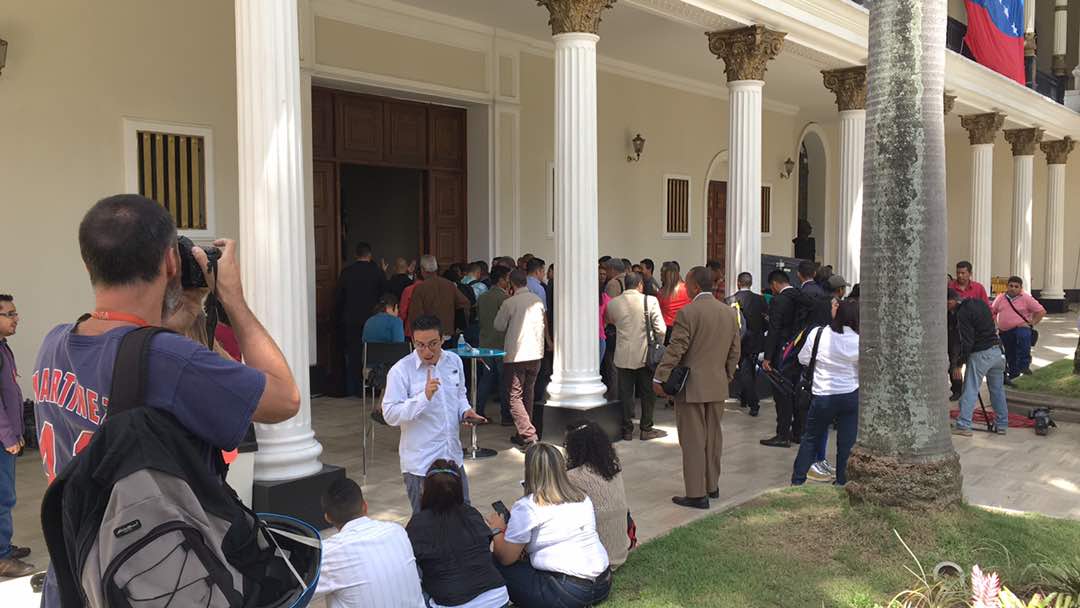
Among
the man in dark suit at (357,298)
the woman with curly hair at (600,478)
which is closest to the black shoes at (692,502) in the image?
the woman with curly hair at (600,478)

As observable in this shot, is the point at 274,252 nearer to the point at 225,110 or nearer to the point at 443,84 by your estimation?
the point at 225,110

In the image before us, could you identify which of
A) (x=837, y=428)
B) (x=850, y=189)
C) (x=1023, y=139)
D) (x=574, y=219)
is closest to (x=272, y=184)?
(x=574, y=219)

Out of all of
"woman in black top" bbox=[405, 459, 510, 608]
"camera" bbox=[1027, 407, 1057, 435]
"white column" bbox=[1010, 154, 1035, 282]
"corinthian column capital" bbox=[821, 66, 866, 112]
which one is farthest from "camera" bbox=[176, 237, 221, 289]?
"white column" bbox=[1010, 154, 1035, 282]

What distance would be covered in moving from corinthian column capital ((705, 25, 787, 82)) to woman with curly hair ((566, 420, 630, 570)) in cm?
754

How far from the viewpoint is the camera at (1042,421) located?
31.1 ft

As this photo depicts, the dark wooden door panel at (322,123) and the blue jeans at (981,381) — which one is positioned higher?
the dark wooden door panel at (322,123)

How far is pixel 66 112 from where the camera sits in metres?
8.34

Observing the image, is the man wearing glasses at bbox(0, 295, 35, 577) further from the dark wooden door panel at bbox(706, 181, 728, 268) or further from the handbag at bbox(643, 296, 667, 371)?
the dark wooden door panel at bbox(706, 181, 728, 268)

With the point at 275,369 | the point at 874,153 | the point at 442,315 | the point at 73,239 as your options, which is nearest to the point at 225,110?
the point at 73,239

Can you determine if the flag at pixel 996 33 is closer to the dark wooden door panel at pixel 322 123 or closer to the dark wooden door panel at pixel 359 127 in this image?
the dark wooden door panel at pixel 359 127

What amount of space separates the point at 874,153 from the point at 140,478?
471 cm

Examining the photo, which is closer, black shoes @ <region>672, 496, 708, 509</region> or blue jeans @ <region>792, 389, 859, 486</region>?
black shoes @ <region>672, 496, 708, 509</region>

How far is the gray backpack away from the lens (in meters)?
1.57

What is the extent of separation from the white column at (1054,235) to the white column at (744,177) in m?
15.8
